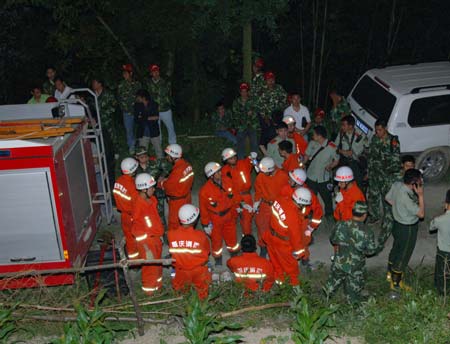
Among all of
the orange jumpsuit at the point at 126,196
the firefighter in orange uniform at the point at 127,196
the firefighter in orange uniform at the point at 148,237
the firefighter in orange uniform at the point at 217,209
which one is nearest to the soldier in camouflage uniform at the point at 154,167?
the firefighter in orange uniform at the point at 127,196

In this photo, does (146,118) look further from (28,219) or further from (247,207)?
(28,219)

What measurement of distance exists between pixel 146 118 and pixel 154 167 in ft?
7.89

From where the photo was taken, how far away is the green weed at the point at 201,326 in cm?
504

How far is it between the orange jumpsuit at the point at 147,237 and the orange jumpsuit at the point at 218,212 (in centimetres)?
108

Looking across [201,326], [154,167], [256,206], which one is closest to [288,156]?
[256,206]

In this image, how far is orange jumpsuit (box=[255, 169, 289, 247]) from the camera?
863 centimetres

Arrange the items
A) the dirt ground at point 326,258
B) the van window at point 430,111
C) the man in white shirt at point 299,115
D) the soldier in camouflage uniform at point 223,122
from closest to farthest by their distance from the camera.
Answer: the dirt ground at point 326,258, the van window at point 430,111, the man in white shirt at point 299,115, the soldier in camouflage uniform at point 223,122

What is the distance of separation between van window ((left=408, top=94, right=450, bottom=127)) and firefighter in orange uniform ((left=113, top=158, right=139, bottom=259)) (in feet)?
16.8

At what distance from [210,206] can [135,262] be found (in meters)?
3.13

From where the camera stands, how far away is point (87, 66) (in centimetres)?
1446

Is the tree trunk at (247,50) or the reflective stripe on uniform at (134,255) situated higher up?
the tree trunk at (247,50)

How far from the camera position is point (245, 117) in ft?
38.0

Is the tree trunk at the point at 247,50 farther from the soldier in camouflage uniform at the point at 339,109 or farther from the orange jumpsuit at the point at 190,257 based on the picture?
the orange jumpsuit at the point at 190,257

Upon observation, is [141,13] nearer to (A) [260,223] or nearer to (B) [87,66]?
(B) [87,66]
